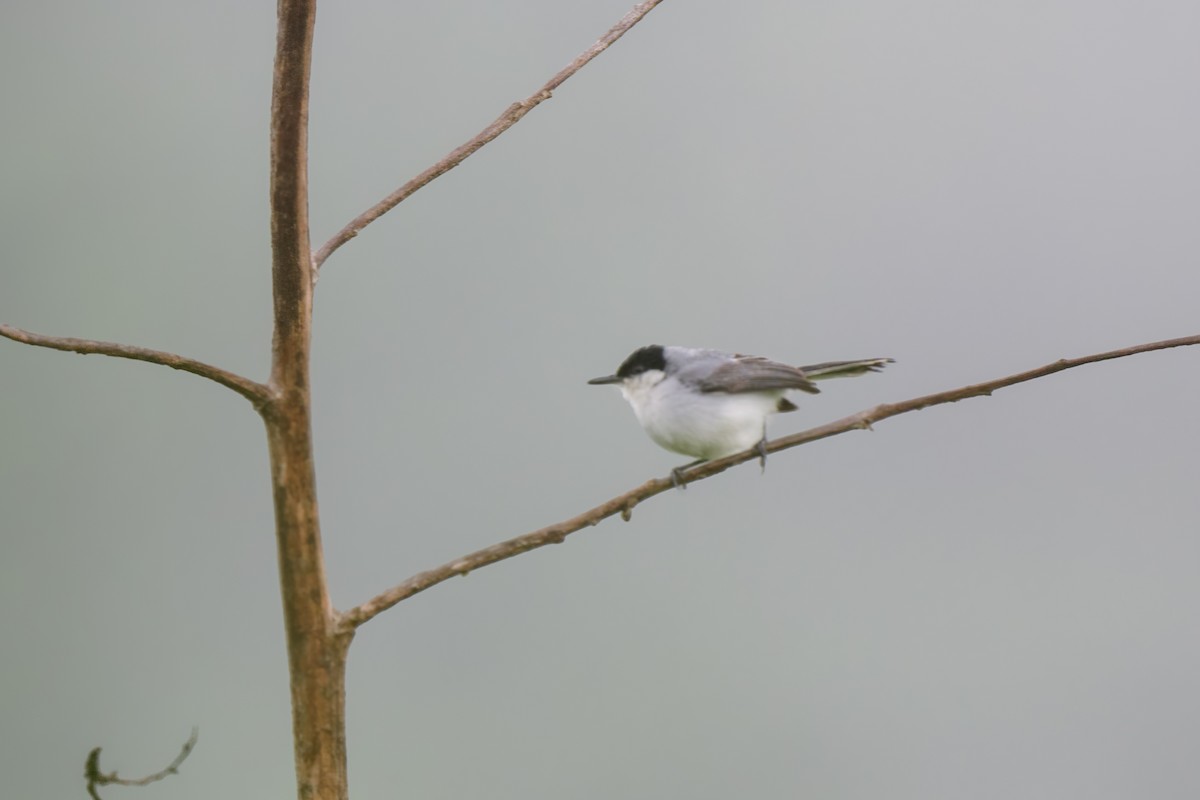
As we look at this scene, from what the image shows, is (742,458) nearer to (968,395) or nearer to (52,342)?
(968,395)

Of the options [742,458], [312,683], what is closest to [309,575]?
[312,683]

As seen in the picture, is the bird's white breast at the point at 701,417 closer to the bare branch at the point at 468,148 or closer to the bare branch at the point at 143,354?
the bare branch at the point at 468,148

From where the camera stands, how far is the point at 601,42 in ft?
3.80

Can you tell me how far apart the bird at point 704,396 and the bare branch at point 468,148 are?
423 mm

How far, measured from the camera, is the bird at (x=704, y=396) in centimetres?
140

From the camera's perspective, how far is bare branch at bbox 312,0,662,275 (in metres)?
1.13

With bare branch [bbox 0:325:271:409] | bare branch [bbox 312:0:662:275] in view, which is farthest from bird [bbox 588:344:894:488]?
bare branch [bbox 0:325:271:409]

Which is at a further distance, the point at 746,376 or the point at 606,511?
the point at 746,376

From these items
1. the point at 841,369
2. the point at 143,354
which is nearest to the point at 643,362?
the point at 841,369

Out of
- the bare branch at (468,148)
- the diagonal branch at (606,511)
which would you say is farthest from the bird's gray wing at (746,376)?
the bare branch at (468,148)

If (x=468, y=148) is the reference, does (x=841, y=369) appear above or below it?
below

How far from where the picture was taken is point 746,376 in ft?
4.72

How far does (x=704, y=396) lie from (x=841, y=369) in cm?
27

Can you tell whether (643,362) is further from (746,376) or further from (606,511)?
(606,511)
